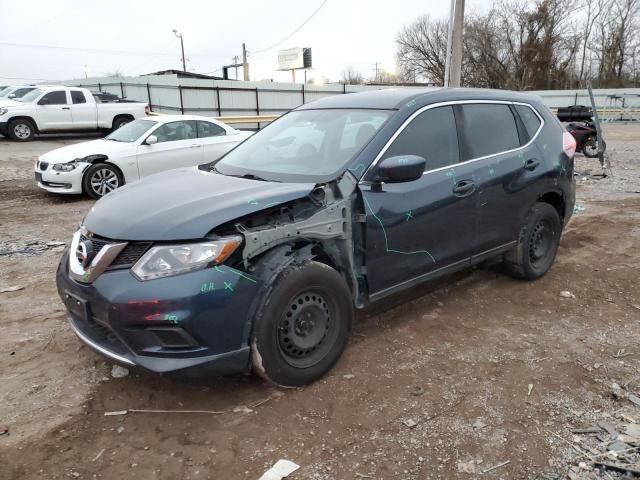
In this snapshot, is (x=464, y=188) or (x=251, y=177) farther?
(x=464, y=188)

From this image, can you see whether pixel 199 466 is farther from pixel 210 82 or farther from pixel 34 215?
pixel 210 82

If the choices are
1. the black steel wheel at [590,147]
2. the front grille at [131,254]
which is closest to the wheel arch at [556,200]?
the front grille at [131,254]

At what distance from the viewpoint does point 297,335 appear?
10.2 feet

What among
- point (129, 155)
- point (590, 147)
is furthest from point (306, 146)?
point (590, 147)

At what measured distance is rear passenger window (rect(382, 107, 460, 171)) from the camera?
12.0ft

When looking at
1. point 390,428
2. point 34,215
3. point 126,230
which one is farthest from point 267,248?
point 34,215

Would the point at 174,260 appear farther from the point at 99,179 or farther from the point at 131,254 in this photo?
the point at 99,179

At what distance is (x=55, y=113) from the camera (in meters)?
17.6

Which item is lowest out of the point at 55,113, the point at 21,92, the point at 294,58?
the point at 55,113

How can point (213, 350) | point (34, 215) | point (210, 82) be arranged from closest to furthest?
1. point (213, 350)
2. point (34, 215)
3. point (210, 82)

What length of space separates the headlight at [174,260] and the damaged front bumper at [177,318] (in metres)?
0.04

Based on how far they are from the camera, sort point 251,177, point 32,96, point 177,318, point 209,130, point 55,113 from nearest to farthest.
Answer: point 177,318, point 251,177, point 209,130, point 55,113, point 32,96

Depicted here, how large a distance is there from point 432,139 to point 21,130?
17838mm

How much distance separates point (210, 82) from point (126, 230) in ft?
82.3
